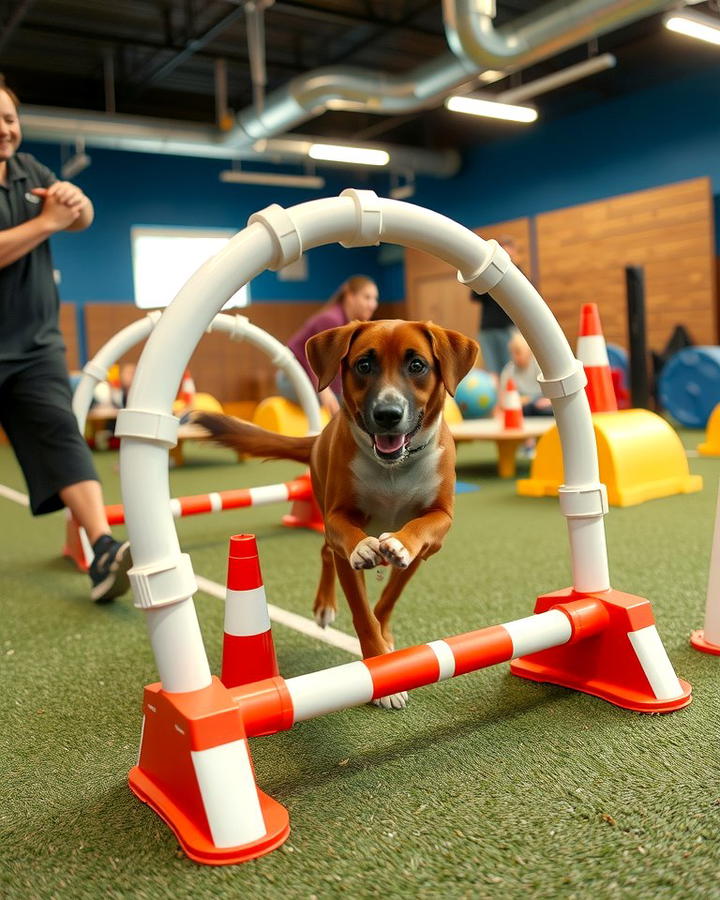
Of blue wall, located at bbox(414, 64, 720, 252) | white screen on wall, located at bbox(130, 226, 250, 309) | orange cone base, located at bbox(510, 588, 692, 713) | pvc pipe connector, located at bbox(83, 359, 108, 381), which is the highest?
blue wall, located at bbox(414, 64, 720, 252)

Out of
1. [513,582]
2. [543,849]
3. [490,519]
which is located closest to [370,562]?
[543,849]

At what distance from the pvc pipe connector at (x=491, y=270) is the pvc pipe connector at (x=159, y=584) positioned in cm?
78

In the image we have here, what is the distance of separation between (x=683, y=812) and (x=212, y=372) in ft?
42.4

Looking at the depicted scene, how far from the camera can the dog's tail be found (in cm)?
221

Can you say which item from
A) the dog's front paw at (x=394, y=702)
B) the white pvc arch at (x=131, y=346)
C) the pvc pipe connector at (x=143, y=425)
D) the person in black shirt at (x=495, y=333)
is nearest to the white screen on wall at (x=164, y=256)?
the person in black shirt at (x=495, y=333)

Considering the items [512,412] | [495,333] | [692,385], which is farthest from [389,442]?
[692,385]

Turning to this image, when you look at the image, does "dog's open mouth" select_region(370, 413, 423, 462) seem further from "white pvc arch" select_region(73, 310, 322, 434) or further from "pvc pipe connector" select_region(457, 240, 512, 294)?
"white pvc arch" select_region(73, 310, 322, 434)

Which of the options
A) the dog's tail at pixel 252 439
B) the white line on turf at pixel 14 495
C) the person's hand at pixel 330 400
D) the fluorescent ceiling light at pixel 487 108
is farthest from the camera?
the fluorescent ceiling light at pixel 487 108

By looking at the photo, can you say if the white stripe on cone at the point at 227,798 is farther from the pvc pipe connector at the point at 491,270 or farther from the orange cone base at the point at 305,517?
the orange cone base at the point at 305,517

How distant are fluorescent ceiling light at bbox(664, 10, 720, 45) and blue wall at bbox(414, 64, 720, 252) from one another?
8.73 ft

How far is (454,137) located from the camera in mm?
14664

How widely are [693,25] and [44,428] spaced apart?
8285 mm

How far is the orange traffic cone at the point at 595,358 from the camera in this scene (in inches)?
161

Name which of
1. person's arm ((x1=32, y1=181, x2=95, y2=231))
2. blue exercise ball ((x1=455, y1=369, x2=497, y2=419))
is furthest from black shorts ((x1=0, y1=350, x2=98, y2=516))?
blue exercise ball ((x1=455, y1=369, x2=497, y2=419))
